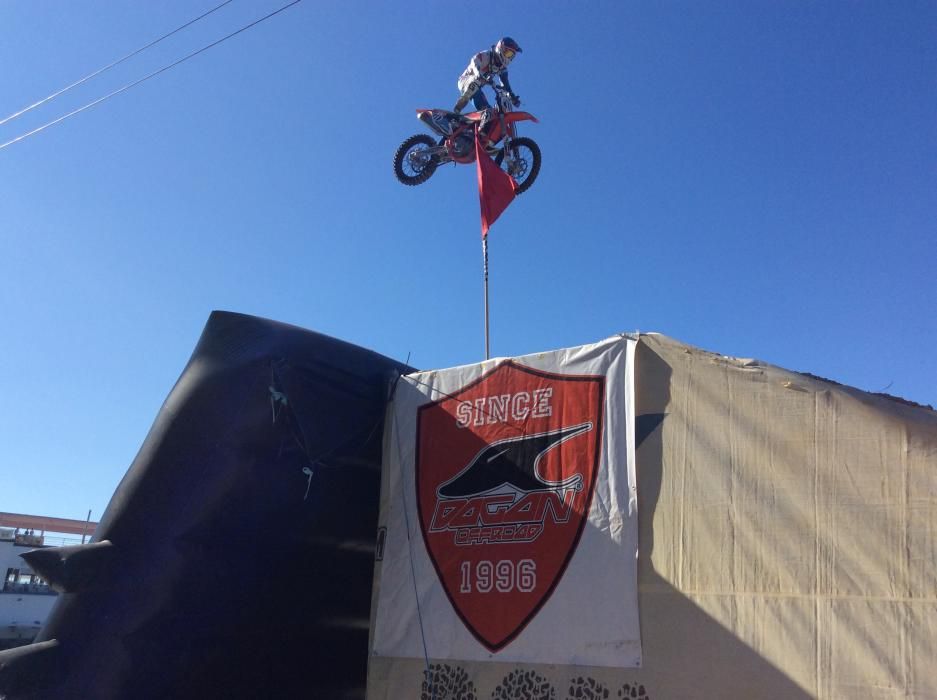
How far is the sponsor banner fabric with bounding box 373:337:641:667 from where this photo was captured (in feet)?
14.1

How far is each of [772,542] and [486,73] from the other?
7190 mm

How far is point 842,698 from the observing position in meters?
3.30

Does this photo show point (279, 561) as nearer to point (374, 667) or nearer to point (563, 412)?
point (374, 667)

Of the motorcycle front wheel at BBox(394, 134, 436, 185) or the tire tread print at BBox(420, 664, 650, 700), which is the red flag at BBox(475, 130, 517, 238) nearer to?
the motorcycle front wheel at BBox(394, 134, 436, 185)

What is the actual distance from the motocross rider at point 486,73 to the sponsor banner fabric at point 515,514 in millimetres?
4908

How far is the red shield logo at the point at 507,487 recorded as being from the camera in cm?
457

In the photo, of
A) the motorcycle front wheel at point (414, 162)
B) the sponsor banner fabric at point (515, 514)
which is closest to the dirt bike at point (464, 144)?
the motorcycle front wheel at point (414, 162)

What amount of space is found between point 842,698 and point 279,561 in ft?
10.7

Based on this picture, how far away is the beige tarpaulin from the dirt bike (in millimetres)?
5595

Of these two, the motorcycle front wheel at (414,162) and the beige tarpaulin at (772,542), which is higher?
the motorcycle front wheel at (414,162)

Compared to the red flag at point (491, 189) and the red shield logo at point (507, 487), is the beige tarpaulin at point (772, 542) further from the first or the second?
the red flag at point (491, 189)

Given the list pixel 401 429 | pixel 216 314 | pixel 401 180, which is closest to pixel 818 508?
pixel 401 429

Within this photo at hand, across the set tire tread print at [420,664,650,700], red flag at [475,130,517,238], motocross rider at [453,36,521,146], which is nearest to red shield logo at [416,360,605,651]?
tire tread print at [420,664,650,700]

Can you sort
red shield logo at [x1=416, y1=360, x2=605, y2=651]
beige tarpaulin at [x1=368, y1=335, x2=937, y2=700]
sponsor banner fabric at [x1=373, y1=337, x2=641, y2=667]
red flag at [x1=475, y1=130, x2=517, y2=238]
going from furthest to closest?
red flag at [x1=475, y1=130, x2=517, y2=238] < red shield logo at [x1=416, y1=360, x2=605, y2=651] < sponsor banner fabric at [x1=373, y1=337, x2=641, y2=667] < beige tarpaulin at [x1=368, y1=335, x2=937, y2=700]
